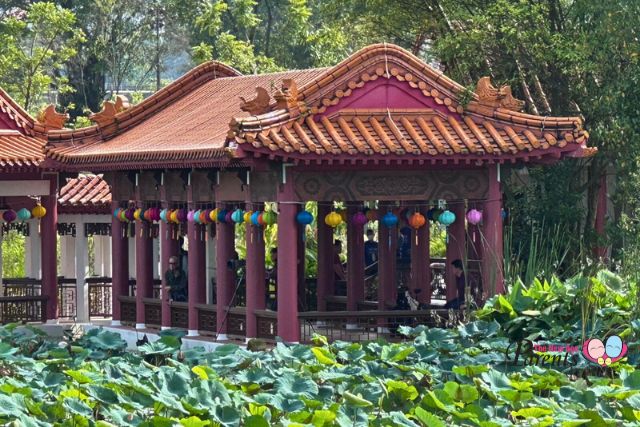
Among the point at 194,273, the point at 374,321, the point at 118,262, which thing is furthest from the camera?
the point at 118,262

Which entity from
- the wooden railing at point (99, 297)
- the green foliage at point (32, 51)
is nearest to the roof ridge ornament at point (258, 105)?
the wooden railing at point (99, 297)

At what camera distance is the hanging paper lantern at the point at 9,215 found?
88.5 feet

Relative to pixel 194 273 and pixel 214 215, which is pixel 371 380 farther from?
pixel 194 273

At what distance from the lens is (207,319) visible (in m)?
22.7

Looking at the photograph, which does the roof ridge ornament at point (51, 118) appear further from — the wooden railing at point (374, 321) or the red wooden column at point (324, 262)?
the wooden railing at point (374, 321)

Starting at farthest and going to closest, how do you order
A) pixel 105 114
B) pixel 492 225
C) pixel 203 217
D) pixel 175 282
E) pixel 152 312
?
pixel 105 114
pixel 152 312
pixel 175 282
pixel 203 217
pixel 492 225

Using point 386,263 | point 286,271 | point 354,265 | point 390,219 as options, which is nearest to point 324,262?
point 354,265

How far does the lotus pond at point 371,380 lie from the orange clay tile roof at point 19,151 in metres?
7.63

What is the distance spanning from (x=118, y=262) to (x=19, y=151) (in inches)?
102

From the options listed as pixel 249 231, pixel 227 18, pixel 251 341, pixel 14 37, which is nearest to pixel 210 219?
pixel 249 231

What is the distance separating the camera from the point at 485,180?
21.4m

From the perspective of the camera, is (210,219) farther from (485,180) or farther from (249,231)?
(485,180)

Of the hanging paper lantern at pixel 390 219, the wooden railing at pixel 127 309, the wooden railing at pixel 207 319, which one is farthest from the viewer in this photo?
the wooden railing at pixel 127 309

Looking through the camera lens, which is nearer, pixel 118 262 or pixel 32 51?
pixel 118 262
